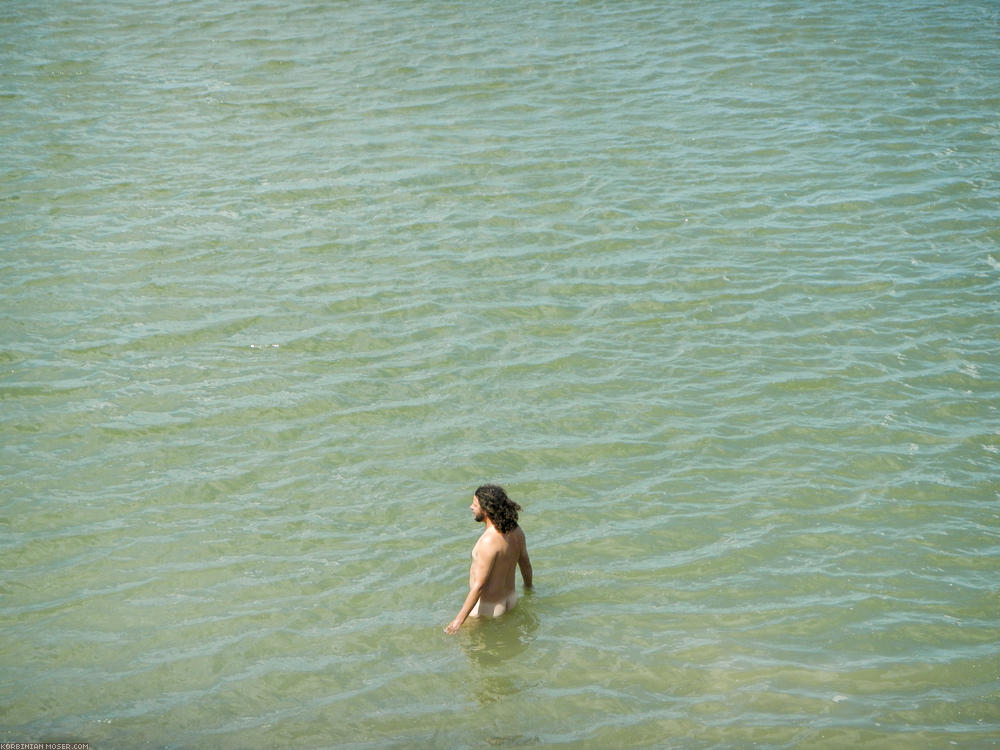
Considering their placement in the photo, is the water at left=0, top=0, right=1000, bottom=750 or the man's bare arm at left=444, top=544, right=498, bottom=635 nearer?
the water at left=0, top=0, right=1000, bottom=750

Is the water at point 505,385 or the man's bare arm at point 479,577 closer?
the water at point 505,385

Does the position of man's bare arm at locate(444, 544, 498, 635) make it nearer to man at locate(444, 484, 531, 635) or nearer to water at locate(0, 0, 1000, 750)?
man at locate(444, 484, 531, 635)

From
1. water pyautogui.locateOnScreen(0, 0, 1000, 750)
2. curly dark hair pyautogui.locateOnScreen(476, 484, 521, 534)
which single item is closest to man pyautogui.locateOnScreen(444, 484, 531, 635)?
curly dark hair pyautogui.locateOnScreen(476, 484, 521, 534)

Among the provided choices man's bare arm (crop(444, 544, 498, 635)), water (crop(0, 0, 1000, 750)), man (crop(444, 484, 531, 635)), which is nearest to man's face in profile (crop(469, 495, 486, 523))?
man (crop(444, 484, 531, 635))

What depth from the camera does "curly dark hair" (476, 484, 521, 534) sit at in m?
8.80

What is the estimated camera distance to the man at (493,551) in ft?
28.9

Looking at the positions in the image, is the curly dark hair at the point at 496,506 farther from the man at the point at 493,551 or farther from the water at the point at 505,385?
the water at the point at 505,385

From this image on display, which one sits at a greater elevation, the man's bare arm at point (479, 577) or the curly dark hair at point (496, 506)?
the curly dark hair at point (496, 506)

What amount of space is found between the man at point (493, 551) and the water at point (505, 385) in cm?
30

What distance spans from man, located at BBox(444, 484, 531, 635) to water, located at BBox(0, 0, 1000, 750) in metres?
0.30

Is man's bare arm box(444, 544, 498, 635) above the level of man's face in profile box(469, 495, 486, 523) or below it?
below

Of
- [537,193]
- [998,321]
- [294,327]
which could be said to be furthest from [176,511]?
[998,321]

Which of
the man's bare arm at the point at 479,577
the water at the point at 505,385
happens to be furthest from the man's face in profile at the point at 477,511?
the water at the point at 505,385

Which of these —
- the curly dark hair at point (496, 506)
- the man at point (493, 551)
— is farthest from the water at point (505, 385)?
the curly dark hair at point (496, 506)
